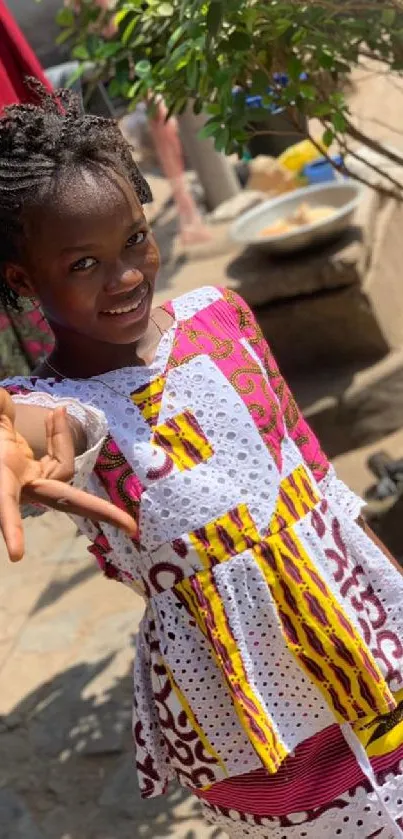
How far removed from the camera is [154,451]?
1.33 meters

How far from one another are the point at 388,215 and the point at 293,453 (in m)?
3.35

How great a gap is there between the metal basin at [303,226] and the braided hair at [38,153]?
277cm

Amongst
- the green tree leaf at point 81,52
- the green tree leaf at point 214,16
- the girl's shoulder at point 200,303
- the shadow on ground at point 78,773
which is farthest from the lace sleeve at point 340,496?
the green tree leaf at point 81,52

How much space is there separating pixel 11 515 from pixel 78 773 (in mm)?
2001

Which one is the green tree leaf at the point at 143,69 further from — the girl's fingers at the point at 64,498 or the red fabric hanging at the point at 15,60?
the girl's fingers at the point at 64,498

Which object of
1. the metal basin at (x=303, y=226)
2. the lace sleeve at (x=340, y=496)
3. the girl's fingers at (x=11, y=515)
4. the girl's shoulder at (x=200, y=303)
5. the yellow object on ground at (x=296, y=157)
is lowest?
the yellow object on ground at (x=296, y=157)

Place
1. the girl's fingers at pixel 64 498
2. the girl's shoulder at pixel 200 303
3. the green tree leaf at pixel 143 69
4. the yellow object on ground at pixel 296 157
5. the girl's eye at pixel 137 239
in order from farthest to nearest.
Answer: the yellow object on ground at pixel 296 157 → the green tree leaf at pixel 143 69 → the girl's shoulder at pixel 200 303 → the girl's eye at pixel 137 239 → the girl's fingers at pixel 64 498

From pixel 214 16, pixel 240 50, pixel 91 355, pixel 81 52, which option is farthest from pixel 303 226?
pixel 91 355

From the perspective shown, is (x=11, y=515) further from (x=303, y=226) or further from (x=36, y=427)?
(x=303, y=226)

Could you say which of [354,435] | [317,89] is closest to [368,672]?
[317,89]

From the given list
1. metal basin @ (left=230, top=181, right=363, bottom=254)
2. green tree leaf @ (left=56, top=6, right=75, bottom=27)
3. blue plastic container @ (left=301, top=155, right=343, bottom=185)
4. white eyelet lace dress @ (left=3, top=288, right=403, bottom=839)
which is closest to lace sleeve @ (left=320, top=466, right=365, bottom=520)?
white eyelet lace dress @ (left=3, top=288, right=403, bottom=839)

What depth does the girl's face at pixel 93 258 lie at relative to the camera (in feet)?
4.05

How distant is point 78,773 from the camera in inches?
109

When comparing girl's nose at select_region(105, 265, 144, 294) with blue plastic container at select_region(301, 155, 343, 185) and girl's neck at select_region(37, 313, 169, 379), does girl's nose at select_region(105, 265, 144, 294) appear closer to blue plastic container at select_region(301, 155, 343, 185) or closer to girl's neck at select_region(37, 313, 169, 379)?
girl's neck at select_region(37, 313, 169, 379)
